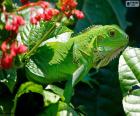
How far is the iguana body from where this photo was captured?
916 millimetres

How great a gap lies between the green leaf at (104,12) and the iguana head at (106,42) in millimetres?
542

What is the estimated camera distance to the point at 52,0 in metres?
1.37

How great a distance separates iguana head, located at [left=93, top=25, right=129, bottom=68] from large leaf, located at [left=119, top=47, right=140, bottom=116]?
86 millimetres

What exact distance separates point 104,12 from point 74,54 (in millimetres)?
650

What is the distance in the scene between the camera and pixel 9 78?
34.1 inches

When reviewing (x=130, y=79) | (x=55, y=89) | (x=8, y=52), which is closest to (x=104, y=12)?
(x=130, y=79)

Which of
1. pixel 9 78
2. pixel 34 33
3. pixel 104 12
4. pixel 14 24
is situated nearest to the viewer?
pixel 14 24

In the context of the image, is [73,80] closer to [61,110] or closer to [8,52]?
[61,110]

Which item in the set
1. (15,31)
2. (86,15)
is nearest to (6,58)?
Result: (15,31)

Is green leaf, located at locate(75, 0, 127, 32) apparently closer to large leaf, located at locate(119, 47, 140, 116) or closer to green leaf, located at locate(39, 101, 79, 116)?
large leaf, located at locate(119, 47, 140, 116)

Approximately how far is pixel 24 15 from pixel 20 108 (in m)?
0.22

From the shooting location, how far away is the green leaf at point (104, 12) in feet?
5.00

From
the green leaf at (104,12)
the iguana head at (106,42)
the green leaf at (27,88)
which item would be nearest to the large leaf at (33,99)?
the green leaf at (27,88)

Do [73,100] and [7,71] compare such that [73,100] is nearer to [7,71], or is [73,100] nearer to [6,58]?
[7,71]
